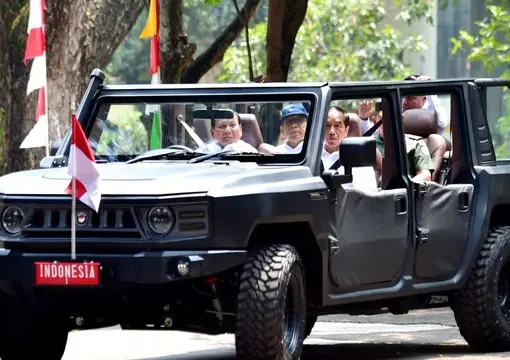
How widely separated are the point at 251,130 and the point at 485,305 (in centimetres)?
207

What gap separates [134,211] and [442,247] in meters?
2.76

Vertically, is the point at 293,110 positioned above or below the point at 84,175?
above

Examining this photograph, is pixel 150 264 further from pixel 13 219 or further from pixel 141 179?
pixel 13 219

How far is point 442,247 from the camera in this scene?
10.6 metres

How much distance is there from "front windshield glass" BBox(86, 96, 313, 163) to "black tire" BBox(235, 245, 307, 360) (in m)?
0.88

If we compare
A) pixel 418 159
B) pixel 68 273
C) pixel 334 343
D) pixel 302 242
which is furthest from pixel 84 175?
pixel 334 343

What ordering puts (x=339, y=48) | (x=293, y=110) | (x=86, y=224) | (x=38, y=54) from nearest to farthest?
(x=86, y=224)
(x=293, y=110)
(x=38, y=54)
(x=339, y=48)

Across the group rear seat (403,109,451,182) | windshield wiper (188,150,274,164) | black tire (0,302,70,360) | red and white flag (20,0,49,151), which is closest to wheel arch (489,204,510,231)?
rear seat (403,109,451,182)

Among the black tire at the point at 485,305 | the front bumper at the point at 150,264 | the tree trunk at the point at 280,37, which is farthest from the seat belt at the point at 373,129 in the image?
the tree trunk at the point at 280,37

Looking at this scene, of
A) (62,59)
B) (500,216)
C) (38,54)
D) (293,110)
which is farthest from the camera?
(62,59)

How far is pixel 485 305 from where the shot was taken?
1080 centimetres

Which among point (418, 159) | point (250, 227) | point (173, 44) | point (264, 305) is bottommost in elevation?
point (264, 305)

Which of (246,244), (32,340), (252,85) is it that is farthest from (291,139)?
(32,340)

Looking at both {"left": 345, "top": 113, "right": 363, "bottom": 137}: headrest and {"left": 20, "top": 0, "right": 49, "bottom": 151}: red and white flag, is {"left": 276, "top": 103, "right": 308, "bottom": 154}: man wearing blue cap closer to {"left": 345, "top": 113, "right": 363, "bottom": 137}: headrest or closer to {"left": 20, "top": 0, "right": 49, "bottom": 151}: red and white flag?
{"left": 345, "top": 113, "right": 363, "bottom": 137}: headrest
